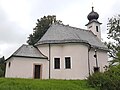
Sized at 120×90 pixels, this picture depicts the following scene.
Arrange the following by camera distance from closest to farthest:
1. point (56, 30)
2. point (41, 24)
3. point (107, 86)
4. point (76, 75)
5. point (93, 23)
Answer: point (107, 86)
point (76, 75)
point (56, 30)
point (93, 23)
point (41, 24)

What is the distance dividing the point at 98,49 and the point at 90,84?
1385 cm

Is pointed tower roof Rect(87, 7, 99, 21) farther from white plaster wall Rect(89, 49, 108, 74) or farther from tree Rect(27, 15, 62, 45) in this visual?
tree Rect(27, 15, 62, 45)

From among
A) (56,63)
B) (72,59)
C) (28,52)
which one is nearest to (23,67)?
(28,52)

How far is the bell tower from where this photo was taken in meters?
34.8

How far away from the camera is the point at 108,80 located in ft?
48.3

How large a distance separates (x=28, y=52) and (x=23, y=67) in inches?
85.2

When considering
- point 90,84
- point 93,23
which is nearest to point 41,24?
point 93,23

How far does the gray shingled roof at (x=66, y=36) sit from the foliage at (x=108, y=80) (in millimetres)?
10610

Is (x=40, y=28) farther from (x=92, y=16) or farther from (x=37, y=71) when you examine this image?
(x=37, y=71)

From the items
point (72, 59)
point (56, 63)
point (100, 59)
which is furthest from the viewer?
point (100, 59)

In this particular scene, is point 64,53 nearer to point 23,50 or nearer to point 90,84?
point 23,50

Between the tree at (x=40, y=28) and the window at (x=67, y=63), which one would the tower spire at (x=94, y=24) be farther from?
the window at (x=67, y=63)

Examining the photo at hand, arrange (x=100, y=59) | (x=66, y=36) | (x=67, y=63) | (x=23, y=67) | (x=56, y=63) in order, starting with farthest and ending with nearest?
(x=100, y=59)
(x=66, y=36)
(x=56, y=63)
(x=67, y=63)
(x=23, y=67)

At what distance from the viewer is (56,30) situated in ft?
96.9
